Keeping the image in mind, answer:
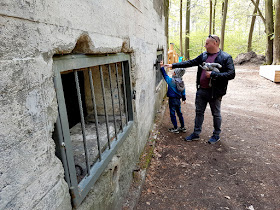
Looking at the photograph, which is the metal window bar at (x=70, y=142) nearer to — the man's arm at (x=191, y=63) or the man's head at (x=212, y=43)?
the man's head at (x=212, y=43)

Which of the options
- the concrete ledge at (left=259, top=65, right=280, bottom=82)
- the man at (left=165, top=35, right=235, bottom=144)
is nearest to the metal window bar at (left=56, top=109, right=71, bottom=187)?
the man at (left=165, top=35, right=235, bottom=144)

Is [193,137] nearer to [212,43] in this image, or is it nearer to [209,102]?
[209,102]

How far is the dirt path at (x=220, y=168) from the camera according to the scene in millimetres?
2812

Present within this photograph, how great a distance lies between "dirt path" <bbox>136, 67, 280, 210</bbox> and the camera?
2812mm

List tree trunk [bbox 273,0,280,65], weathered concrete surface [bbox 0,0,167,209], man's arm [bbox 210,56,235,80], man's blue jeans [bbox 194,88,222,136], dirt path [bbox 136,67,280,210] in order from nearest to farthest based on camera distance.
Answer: weathered concrete surface [bbox 0,0,167,209], dirt path [bbox 136,67,280,210], man's arm [bbox 210,56,235,80], man's blue jeans [bbox 194,88,222,136], tree trunk [bbox 273,0,280,65]

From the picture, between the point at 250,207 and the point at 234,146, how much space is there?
1.74 meters

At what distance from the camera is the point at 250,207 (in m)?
2.66

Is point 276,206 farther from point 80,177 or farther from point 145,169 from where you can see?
point 80,177

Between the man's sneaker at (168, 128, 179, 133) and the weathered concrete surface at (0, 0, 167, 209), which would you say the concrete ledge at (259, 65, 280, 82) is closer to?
the man's sneaker at (168, 128, 179, 133)

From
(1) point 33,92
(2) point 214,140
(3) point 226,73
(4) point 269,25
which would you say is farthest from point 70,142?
(4) point 269,25

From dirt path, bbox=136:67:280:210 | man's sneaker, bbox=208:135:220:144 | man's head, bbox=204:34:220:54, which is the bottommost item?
dirt path, bbox=136:67:280:210

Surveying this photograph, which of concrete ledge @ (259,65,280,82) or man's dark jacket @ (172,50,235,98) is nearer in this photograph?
man's dark jacket @ (172,50,235,98)

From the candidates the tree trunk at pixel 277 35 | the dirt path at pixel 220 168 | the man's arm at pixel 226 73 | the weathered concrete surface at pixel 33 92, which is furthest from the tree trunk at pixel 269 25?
the weathered concrete surface at pixel 33 92

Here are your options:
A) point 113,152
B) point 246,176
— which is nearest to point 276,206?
point 246,176
